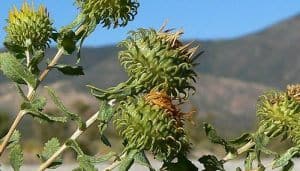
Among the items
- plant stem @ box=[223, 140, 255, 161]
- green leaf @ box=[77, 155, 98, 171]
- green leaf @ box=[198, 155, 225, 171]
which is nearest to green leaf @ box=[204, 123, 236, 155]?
plant stem @ box=[223, 140, 255, 161]

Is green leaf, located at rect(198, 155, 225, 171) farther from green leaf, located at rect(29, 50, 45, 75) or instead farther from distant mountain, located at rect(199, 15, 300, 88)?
distant mountain, located at rect(199, 15, 300, 88)

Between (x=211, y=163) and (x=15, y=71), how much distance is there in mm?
700

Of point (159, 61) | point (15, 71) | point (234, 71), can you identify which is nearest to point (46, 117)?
point (15, 71)

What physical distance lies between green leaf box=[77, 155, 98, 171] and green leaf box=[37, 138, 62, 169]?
221mm

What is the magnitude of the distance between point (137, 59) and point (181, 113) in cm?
23

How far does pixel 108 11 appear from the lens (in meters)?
2.87

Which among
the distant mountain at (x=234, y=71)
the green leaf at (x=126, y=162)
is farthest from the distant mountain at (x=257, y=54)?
the green leaf at (x=126, y=162)

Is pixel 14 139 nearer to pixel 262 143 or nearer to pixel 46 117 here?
pixel 46 117

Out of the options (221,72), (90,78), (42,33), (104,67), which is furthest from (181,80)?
(221,72)

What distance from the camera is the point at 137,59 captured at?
2.73m

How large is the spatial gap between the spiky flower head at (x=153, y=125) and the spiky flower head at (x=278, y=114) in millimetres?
387

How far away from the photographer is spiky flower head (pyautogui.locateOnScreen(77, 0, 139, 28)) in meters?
2.85

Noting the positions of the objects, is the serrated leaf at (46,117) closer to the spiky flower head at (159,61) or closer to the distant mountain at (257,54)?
the spiky flower head at (159,61)

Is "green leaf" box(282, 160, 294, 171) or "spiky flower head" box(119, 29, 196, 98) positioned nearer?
"spiky flower head" box(119, 29, 196, 98)
